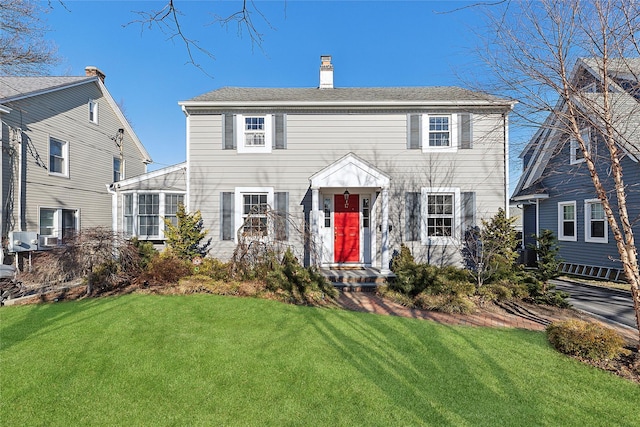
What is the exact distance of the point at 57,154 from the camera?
479 inches

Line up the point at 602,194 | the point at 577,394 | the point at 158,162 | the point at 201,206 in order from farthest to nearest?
the point at 158,162
the point at 201,206
the point at 602,194
the point at 577,394

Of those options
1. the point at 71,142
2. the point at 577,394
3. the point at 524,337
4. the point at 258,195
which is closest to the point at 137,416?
the point at 577,394

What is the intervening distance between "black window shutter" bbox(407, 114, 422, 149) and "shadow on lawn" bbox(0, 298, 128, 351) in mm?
8831

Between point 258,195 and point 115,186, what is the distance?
503cm

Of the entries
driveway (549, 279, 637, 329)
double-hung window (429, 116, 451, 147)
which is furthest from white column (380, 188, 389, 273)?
driveway (549, 279, 637, 329)

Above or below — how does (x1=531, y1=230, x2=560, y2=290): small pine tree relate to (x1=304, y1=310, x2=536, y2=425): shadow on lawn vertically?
above

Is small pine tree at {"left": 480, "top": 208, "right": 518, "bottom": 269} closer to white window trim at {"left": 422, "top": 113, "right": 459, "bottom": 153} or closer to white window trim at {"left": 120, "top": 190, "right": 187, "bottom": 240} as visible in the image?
white window trim at {"left": 422, "top": 113, "right": 459, "bottom": 153}

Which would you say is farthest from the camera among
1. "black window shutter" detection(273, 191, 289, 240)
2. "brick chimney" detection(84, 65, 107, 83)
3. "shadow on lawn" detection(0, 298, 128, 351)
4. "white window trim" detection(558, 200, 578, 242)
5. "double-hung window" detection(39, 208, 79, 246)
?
"brick chimney" detection(84, 65, 107, 83)

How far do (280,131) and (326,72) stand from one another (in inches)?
147

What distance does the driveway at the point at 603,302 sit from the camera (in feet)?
20.5

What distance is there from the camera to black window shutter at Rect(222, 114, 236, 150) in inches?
373

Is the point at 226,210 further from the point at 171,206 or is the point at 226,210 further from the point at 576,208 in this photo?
the point at 576,208

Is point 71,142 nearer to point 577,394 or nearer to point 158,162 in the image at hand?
point 158,162

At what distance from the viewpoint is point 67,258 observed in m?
7.16
